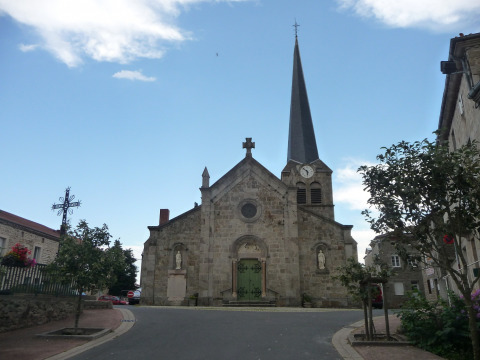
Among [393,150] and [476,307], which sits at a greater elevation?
[393,150]

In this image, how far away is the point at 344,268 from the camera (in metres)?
12.4

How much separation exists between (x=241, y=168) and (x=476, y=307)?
20454 millimetres

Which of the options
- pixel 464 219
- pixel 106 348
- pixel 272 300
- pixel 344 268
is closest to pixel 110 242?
pixel 106 348

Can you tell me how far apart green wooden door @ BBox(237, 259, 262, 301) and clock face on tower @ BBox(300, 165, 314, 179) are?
12470 millimetres

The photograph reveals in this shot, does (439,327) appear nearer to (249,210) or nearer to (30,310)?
(30,310)

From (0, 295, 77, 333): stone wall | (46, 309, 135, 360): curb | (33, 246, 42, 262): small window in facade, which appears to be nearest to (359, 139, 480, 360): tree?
(46, 309, 135, 360): curb

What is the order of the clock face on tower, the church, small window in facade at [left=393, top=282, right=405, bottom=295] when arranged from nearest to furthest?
the church, the clock face on tower, small window in facade at [left=393, top=282, right=405, bottom=295]

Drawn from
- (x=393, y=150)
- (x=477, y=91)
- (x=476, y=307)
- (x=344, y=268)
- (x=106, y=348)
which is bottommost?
(x=106, y=348)

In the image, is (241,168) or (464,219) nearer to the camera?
(464,219)

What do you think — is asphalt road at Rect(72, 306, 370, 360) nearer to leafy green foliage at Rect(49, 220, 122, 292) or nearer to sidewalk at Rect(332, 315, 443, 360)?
sidewalk at Rect(332, 315, 443, 360)

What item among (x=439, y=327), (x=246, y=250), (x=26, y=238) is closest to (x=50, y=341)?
(x=439, y=327)

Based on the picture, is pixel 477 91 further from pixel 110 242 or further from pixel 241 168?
pixel 241 168

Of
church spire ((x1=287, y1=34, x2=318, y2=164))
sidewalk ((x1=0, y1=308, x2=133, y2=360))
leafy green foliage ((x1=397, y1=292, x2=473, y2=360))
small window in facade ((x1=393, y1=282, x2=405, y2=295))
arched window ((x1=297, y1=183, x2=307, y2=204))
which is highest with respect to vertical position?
church spire ((x1=287, y1=34, x2=318, y2=164))

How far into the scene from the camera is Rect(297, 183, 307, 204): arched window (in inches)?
1415
